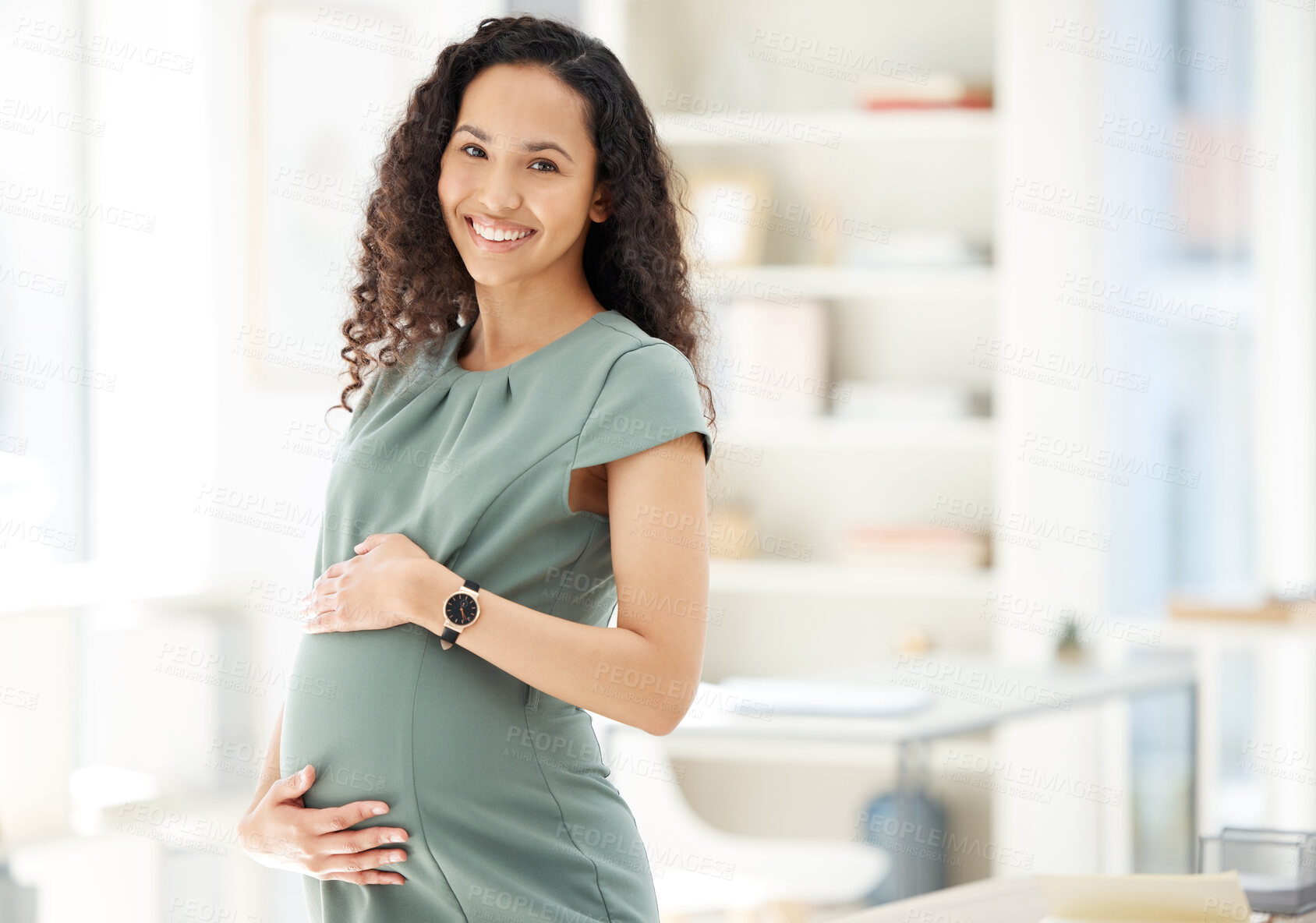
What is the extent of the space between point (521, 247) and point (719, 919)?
9.44ft

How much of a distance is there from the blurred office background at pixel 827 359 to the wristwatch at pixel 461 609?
8.06 ft

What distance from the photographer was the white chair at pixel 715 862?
2701mm

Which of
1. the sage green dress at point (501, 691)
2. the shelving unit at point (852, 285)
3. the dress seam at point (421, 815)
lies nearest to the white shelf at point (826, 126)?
the shelving unit at point (852, 285)

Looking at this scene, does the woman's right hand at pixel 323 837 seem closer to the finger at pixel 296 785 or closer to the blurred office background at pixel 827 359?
the finger at pixel 296 785

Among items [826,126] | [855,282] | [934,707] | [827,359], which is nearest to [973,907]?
[934,707]

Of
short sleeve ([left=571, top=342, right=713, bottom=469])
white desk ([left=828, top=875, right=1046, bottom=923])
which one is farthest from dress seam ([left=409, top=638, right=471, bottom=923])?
white desk ([left=828, top=875, right=1046, bottom=923])

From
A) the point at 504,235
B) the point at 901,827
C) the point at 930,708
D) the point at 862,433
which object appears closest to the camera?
the point at 504,235

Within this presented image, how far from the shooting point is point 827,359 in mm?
3779

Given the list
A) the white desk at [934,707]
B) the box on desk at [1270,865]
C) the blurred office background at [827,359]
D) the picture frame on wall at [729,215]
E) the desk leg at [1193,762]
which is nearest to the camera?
the box on desk at [1270,865]

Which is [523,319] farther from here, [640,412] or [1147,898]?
[1147,898]

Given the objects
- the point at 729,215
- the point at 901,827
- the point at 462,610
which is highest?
the point at 729,215

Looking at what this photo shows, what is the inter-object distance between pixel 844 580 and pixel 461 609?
259cm

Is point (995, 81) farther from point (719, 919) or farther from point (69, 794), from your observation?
point (69, 794)

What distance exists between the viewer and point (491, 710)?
1172 mm
